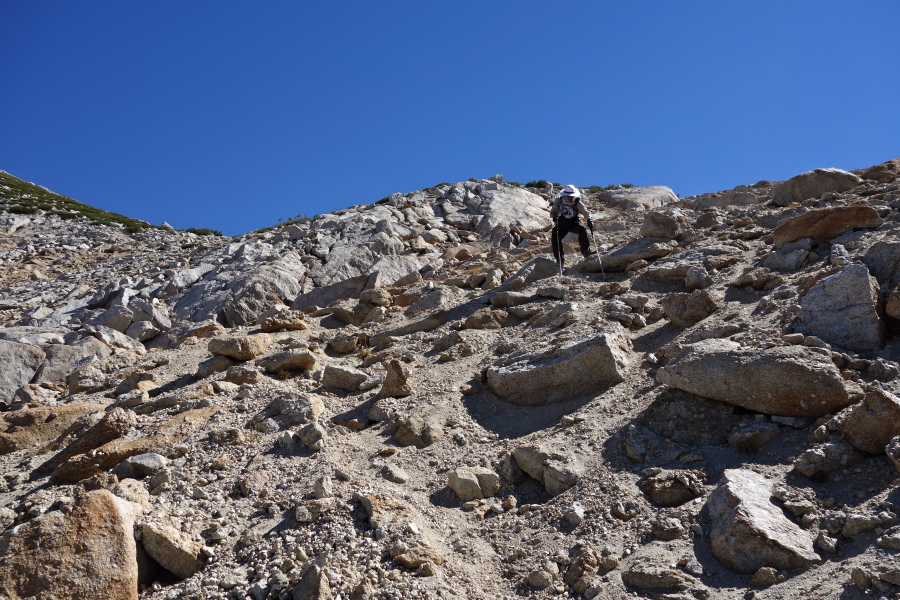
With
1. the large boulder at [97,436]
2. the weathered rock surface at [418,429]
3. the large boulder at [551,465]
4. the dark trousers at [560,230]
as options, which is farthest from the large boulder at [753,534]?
the dark trousers at [560,230]

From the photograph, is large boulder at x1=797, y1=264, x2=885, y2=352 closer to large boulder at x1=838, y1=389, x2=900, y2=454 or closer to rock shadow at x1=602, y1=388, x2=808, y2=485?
rock shadow at x1=602, y1=388, x2=808, y2=485

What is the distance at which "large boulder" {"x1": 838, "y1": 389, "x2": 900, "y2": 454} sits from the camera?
6062mm

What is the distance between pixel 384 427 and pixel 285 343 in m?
4.72

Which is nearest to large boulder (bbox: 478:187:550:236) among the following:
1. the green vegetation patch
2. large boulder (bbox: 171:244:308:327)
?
large boulder (bbox: 171:244:308:327)

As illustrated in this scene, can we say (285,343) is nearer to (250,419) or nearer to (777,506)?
(250,419)

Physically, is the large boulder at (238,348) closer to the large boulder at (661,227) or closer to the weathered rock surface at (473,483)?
the weathered rock surface at (473,483)

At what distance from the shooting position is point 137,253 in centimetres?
3092

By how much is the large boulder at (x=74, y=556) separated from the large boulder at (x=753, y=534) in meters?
5.46

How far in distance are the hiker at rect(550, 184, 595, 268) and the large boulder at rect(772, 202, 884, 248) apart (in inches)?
175

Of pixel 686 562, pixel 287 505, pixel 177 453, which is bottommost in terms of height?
pixel 686 562

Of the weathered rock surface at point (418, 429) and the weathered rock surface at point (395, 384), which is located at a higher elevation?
the weathered rock surface at point (395, 384)

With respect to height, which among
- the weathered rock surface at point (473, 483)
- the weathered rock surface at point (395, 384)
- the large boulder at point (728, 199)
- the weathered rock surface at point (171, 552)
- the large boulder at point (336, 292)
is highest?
the large boulder at point (728, 199)

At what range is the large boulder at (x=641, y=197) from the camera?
28.9 m

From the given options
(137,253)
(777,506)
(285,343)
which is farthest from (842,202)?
(137,253)
